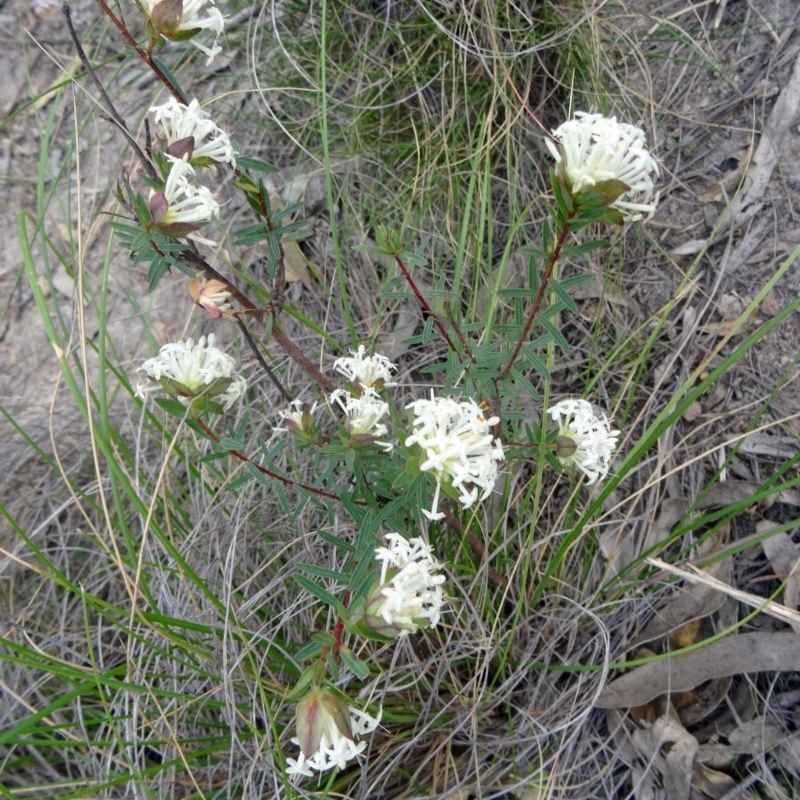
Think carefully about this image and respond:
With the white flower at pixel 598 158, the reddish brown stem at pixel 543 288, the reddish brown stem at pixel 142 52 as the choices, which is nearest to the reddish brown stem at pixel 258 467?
the reddish brown stem at pixel 543 288

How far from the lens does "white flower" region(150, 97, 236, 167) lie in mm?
1138

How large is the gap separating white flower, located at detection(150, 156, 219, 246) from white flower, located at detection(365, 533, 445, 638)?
566 millimetres

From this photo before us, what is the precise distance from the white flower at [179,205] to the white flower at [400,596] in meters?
0.57

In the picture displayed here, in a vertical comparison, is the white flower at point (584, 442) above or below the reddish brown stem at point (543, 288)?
below

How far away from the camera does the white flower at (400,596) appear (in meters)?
1.04

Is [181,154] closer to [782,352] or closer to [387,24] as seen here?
[387,24]

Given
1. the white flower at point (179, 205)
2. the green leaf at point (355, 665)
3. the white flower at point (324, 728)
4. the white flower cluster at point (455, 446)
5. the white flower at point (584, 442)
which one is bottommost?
the white flower at point (324, 728)

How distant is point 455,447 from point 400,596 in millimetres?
224

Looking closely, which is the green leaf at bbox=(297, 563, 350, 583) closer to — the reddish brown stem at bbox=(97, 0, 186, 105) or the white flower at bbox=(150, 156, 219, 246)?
the white flower at bbox=(150, 156, 219, 246)

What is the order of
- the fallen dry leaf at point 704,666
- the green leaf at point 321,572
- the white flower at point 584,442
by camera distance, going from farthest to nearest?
the fallen dry leaf at point 704,666 < the white flower at point 584,442 < the green leaf at point 321,572

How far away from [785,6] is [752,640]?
1.60m

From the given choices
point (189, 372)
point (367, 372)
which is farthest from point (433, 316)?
point (189, 372)

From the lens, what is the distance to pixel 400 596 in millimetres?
1036

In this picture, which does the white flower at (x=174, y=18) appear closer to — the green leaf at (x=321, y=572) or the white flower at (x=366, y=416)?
the white flower at (x=366, y=416)
